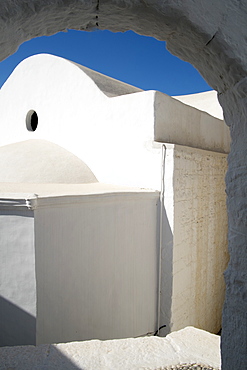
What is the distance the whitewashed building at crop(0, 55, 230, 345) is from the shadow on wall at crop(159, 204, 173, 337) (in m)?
0.02

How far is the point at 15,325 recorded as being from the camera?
3.54 meters

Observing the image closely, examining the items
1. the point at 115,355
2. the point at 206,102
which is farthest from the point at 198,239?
the point at 206,102

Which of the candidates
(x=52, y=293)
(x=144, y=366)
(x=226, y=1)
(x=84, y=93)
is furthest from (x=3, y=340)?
(x=84, y=93)

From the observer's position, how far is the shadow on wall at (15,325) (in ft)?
11.4

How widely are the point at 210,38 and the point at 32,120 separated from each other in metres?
8.33

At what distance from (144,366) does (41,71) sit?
25.4 feet

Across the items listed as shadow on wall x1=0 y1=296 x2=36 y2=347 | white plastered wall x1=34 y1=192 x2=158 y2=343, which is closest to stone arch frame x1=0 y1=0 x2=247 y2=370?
white plastered wall x1=34 y1=192 x2=158 y2=343

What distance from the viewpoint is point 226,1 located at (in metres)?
1.18

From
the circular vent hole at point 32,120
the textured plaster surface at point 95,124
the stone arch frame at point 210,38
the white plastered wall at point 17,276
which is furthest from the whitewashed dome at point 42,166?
the stone arch frame at point 210,38

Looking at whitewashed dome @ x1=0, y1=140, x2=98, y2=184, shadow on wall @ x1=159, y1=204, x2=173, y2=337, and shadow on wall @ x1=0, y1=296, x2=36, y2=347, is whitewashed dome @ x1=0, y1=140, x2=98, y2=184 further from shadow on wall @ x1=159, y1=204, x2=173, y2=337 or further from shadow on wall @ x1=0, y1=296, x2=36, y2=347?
shadow on wall @ x1=0, y1=296, x2=36, y2=347

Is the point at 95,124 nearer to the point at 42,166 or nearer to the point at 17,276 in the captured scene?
the point at 42,166

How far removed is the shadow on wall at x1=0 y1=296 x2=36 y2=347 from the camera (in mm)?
3484

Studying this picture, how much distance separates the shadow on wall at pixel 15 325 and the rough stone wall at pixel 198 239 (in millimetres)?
2592

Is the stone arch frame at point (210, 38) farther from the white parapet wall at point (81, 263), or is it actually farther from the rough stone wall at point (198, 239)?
the rough stone wall at point (198, 239)
